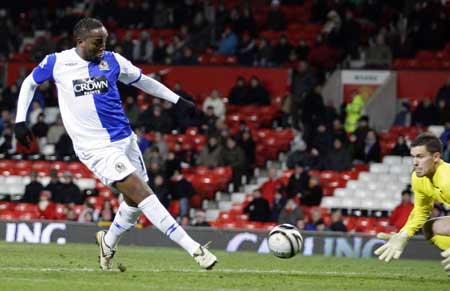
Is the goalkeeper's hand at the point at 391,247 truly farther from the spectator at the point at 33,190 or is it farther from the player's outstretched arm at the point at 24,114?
the spectator at the point at 33,190

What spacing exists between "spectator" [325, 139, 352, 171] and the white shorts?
1287 centimetres

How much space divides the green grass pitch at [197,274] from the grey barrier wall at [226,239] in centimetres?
319

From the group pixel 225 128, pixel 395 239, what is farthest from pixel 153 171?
pixel 395 239

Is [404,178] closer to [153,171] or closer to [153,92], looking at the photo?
[153,171]

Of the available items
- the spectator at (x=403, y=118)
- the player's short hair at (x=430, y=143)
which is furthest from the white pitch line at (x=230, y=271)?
the spectator at (x=403, y=118)

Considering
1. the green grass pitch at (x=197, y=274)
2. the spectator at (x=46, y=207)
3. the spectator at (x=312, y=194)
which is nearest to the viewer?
the green grass pitch at (x=197, y=274)

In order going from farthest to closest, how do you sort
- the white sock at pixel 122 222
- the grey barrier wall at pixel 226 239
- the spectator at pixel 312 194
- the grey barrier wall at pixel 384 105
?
the grey barrier wall at pixel 384 105
the spectator at pixel 312 194
the grey barrier wall at pixel 226 239
the white sock at pixel 122 222

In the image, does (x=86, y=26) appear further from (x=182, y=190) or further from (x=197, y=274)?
(x=182, y=190)

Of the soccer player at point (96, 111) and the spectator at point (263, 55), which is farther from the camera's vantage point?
the spectator at point (263, 55)

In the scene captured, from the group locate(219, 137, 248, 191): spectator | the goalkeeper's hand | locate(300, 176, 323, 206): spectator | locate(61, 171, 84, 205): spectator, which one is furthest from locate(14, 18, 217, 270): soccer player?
locate(219, 137, 248, 191): spectator

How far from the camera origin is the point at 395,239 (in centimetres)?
1047

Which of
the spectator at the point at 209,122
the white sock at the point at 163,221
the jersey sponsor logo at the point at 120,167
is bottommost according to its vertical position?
the spectator at the point at 209,122

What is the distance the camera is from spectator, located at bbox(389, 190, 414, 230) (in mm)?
20723

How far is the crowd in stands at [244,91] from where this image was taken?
23.3m
